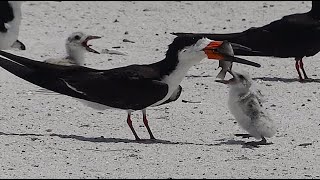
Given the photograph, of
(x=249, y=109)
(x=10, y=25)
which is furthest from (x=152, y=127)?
(x=10, y=25)

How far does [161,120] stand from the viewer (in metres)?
9.26

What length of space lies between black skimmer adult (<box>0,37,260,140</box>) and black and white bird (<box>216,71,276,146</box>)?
30 cm

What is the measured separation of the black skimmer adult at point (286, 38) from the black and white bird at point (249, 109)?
2.59m

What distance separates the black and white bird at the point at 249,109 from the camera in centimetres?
835

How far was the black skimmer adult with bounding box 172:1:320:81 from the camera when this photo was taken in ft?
37.1

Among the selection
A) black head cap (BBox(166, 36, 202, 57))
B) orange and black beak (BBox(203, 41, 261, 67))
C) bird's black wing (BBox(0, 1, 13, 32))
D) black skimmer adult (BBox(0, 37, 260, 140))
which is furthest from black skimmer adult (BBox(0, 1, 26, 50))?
orange and black beak (BBox(203, 41, 261, 67))

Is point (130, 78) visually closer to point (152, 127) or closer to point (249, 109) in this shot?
point (152, 127)

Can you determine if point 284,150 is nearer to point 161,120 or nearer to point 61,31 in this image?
point 161,120

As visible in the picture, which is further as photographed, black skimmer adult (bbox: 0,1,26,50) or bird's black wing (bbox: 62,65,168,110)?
black skimmer adult (bbox: 0,1,26,50)

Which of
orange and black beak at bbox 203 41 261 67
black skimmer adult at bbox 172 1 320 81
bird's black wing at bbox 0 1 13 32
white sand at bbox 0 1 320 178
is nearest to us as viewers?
white sand at bbox 0 1 320 178

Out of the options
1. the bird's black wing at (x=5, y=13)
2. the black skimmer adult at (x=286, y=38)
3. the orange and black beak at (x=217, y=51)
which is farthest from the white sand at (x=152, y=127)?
the orange and black beak at (x=217, y=51)

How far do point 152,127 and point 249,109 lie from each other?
964 mm

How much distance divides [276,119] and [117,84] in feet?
5.36

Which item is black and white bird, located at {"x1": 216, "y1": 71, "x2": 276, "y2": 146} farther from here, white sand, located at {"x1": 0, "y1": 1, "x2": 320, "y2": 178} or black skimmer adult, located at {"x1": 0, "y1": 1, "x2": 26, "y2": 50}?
black skimmer adult, located at {"x1": 0, "y1": 1, "x2": 26, "y2": 50}
